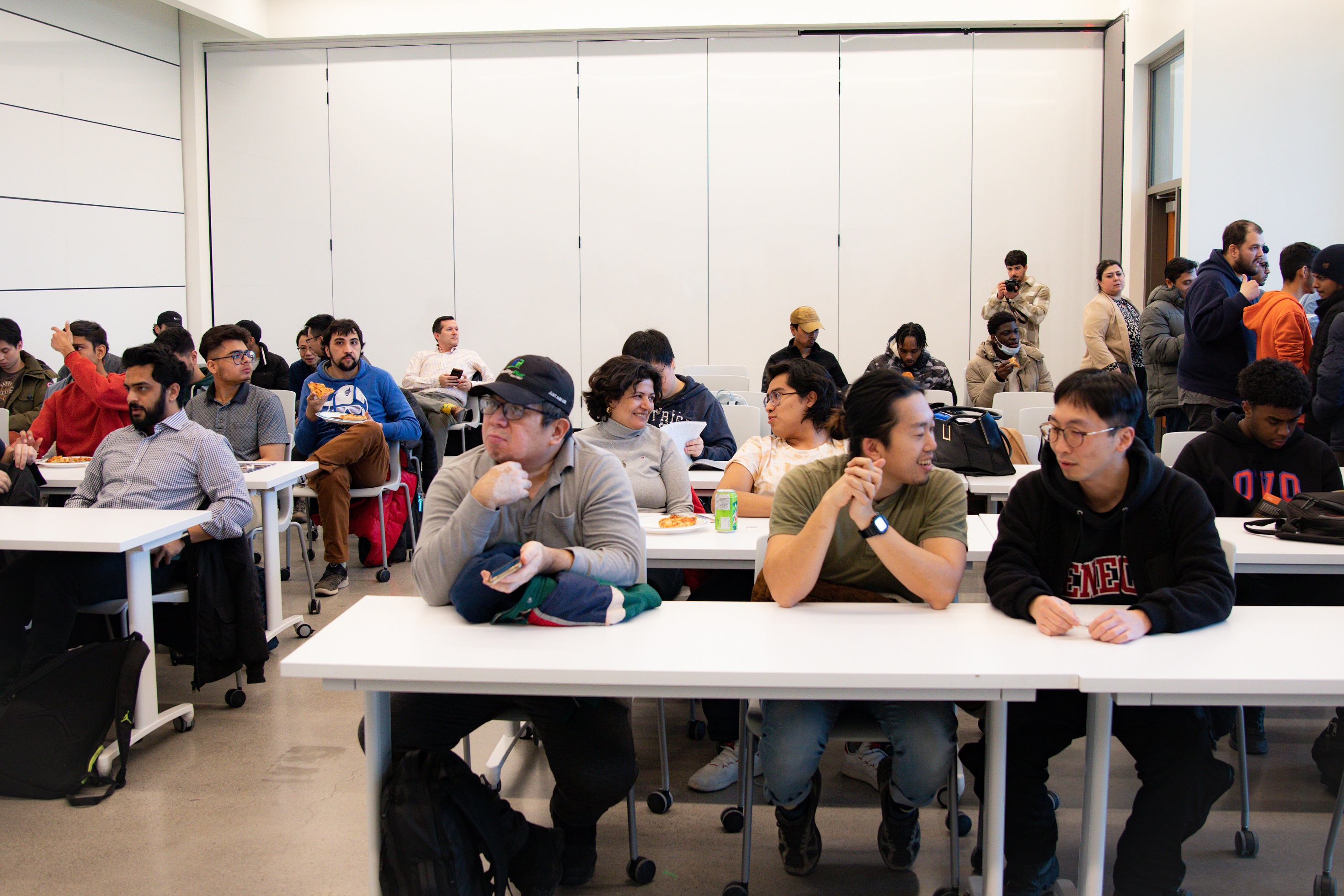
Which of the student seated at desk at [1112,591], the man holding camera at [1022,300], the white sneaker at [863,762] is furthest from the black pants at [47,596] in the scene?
the man holding camera at [1022,300]

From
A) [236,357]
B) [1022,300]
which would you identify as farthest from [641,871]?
[1022,300]

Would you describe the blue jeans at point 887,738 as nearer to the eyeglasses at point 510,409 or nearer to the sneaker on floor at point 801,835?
the sneaker on floor at point 801,835

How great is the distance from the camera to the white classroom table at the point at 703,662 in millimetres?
2018

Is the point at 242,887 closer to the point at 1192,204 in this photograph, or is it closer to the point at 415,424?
the point at 415,424

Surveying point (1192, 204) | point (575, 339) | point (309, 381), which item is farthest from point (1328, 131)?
point (309, 381)

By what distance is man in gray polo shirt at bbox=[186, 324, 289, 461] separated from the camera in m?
4.95

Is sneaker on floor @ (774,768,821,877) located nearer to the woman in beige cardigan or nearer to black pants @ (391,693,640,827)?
black pants @ (391,693,640,827)

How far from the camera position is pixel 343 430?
18.2 feet

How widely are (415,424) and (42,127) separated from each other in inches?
178

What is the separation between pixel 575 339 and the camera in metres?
9.69

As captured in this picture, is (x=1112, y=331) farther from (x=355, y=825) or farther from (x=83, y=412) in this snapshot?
(x=83, y=412)

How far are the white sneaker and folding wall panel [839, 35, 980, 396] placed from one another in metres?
6.50

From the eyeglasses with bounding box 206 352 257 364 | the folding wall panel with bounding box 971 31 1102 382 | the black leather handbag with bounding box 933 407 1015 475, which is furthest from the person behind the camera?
the folding wall panel with bounding box 971 31 1102 382

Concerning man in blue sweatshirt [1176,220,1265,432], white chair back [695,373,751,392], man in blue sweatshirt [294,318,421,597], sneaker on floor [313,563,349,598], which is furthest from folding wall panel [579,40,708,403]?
man in blue sweatshirt [1176,220,1265,432]
